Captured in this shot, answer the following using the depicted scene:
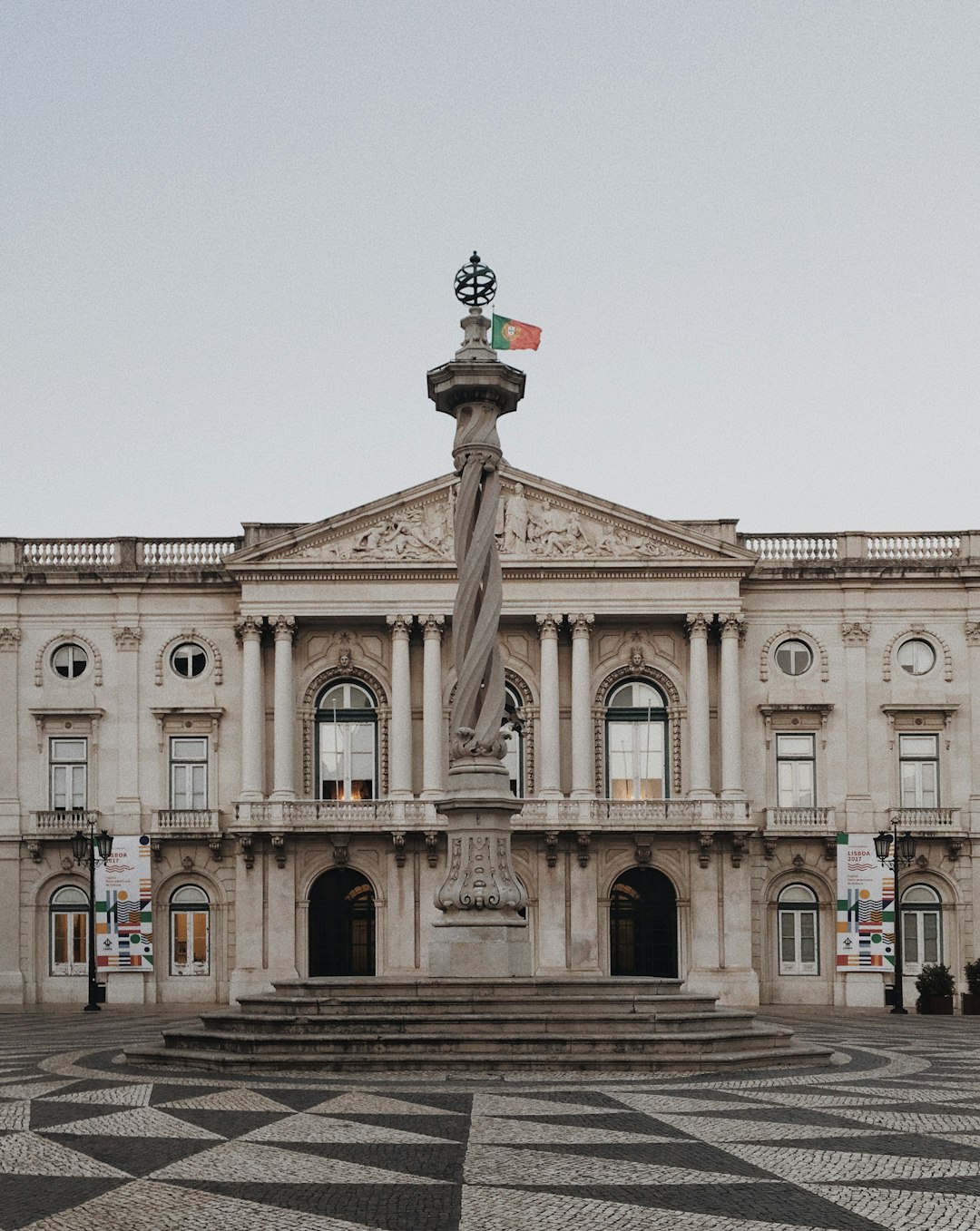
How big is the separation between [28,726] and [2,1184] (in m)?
41.8

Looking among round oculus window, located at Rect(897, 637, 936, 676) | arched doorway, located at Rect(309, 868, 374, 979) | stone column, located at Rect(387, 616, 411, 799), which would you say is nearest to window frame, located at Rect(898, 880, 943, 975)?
round oculus window, located at Rect(897, 637, 936, 676)

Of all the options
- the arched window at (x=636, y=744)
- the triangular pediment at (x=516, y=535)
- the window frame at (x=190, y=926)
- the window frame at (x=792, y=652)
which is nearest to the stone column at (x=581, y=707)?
the arched window at (x=636, y=744)

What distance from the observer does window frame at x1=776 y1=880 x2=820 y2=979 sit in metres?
53.7

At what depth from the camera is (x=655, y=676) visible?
54906 millimetres

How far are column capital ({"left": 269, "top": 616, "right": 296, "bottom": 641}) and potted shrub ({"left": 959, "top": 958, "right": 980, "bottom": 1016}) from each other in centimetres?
2238

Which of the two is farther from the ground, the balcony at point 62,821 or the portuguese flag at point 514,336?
the portuguese flag at point 514,336

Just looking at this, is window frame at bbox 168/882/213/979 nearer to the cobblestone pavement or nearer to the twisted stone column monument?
the twisted stone column monument

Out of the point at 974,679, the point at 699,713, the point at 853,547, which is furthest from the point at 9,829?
the point at 974,679

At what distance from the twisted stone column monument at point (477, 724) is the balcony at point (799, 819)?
2704 centimetres

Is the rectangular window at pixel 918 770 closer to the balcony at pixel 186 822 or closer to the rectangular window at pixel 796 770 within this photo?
the rectangular window at pixel 796 770

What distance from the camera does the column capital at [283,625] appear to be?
A: 5353 cm

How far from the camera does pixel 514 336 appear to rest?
29.6 meters

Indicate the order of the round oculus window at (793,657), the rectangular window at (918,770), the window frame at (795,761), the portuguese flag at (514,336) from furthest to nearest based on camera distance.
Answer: the round oculus window at (793,657)
the window frame at (795,761)
the rectangular window at (918,770)
the portuguese flag at (514,336)

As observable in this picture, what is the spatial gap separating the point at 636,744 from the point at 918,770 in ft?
29.3
